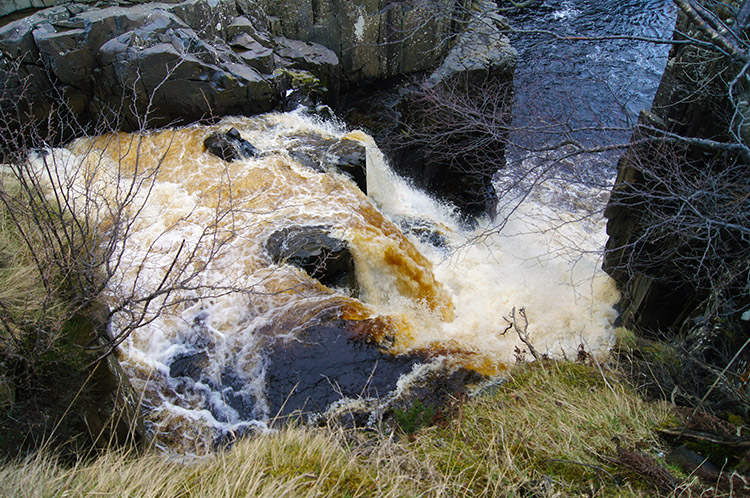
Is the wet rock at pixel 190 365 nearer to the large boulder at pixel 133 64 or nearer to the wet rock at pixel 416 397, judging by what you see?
the wet rock at pixel 416 397

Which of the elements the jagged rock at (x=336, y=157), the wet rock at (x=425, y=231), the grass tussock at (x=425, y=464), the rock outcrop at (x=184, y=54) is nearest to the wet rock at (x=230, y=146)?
the rock outcrop at (x=184, y=54)

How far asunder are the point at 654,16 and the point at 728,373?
1257 centimetres

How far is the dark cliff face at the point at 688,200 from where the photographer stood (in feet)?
14.3

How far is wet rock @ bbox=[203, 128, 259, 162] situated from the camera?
7809 millimetres

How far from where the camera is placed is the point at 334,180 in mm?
7824

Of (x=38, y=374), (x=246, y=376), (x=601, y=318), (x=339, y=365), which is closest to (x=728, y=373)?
(x=601, y=318)

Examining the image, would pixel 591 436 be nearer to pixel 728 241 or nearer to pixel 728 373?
pixel 728 373

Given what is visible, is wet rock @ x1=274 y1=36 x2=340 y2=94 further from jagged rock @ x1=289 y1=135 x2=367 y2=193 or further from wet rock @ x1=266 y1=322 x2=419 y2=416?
wet rock @ x1=266 y1=322 x2=419 y2=416

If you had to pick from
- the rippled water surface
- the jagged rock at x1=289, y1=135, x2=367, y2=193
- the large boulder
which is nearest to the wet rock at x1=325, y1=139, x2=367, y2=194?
the jagged rock at x1=289, y1=135, x2=367, y2=193

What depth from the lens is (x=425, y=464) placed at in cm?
308

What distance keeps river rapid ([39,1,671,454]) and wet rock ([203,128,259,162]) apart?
143 mm

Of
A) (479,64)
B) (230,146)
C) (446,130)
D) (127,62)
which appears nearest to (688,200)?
(230,146)

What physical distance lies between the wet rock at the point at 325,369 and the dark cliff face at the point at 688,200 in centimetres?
264

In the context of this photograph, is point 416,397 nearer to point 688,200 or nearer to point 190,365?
point 190,365
